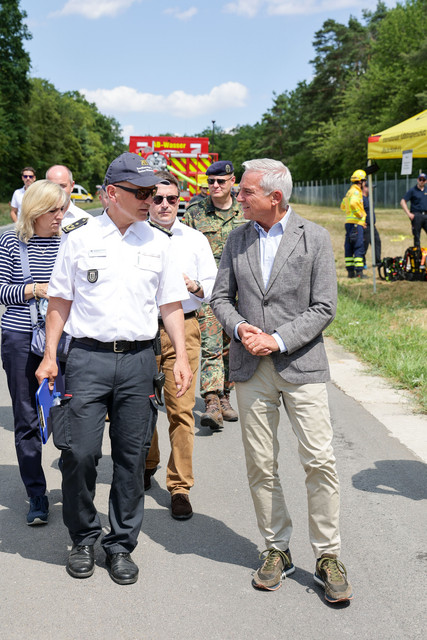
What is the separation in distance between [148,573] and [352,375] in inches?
198

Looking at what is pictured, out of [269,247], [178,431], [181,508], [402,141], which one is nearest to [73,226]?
[269,247]

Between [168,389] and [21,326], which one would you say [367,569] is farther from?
[21,326]

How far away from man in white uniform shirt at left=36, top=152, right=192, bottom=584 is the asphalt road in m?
0.24

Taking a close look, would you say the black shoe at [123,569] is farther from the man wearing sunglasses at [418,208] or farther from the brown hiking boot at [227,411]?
the man wearing sunglasses at [418,208]

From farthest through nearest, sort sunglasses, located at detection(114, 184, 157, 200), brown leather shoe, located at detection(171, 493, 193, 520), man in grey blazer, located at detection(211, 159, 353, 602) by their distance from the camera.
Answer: brown leather shoe, located at detection(171, 493, 193, 520)
sunglasses, located at detection(114, 184, 157, 200)
man in grey blazer, located at detection(211, 159, 353, 602)

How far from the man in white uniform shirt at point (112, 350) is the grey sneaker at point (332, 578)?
91cm

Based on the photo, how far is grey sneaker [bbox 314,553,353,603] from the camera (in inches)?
136

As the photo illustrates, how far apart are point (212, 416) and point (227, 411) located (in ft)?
1.45

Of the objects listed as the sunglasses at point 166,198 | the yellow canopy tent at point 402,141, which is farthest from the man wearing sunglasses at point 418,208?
the sunglasses at point 166,198

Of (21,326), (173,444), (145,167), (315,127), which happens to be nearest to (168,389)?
(173,444)

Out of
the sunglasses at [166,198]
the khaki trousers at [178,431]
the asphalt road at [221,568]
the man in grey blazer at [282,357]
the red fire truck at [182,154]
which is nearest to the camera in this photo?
the asphalt road at [221,568]

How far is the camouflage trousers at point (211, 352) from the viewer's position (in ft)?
21.7

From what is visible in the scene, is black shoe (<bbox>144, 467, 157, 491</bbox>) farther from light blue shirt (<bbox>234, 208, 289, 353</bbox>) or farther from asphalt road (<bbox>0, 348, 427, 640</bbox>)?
light blue shirt (<bbox>234, 208, 289, 353</bbox>)

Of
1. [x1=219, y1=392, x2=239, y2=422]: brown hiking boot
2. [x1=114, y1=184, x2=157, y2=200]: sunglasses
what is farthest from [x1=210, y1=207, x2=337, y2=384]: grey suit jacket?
[x1=219, y1=392, x2=239, y2=422]: brown hiking boot
